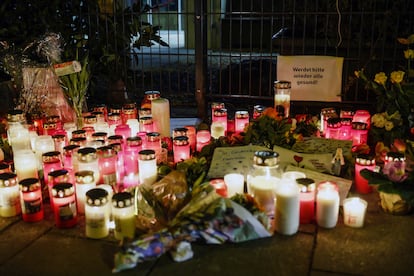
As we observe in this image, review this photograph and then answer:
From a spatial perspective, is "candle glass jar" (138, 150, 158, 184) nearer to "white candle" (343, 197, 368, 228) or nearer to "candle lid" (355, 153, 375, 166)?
"white candle" (343, 197, 368, 228)

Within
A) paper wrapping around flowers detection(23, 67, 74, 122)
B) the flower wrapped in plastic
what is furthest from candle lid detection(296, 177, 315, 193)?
paper wrapping around flowers detection(23, 67, 74, 122)

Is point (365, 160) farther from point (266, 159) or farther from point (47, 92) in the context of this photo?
point (47, 92)

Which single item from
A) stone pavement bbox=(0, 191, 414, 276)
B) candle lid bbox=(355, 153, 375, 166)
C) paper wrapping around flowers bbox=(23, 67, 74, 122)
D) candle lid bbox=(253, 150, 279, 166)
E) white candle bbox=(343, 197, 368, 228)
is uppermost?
paper wrapping around flowers bbox=(23, 67, 74, 122)

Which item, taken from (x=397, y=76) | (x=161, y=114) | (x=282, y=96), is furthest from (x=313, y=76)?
(x=161, y=114)

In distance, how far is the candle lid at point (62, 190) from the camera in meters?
2.73

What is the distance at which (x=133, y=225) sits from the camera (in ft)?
8.64

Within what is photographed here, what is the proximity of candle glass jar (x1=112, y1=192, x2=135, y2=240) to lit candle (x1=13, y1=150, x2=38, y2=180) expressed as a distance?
35.7 inches

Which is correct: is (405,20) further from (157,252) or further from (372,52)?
(157,252)

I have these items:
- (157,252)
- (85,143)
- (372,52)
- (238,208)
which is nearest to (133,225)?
(157,252)

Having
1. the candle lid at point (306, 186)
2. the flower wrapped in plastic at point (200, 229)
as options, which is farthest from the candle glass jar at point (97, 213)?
the candle lid at point (306, 186)

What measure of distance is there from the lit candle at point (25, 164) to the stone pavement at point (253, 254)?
1.58ft

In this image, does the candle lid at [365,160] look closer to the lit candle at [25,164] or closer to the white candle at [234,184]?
the white candle at [234,184]

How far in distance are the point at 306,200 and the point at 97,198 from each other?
111cm

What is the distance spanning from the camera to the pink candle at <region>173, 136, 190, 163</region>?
3.51 metres
